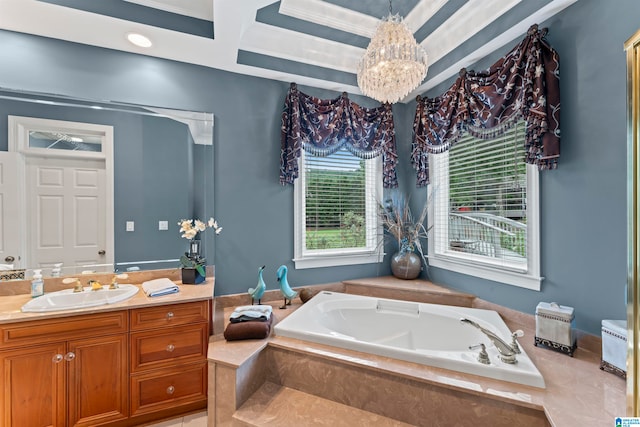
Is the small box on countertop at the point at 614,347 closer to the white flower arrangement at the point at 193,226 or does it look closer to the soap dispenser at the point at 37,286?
the white flower arrangement at the point at 193,226

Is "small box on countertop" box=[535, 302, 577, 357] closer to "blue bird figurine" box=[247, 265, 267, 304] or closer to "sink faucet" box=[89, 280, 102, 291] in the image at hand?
"blue bird figurine" box=[247, 265, 267, 304]

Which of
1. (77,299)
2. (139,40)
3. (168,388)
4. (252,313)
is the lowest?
(168,388)

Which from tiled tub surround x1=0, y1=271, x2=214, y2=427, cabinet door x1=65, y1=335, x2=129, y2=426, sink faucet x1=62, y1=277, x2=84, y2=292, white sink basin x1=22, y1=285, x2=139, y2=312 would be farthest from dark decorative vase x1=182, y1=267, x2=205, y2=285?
sink faucet x1=62, y1=277, x2=84, y2=292

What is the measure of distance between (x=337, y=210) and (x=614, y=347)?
2192mm

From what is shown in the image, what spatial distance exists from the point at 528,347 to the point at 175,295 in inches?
94.5

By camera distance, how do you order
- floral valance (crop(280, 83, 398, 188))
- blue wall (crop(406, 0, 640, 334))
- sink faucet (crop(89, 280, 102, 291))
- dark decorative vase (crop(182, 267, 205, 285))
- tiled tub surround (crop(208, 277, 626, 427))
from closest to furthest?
tiled tub surround (crop(208, 277, 626, 427)) < blue wall (crop(406, 0, 640, 334)) < sink faucet (crop(89, 280, 102, 291)) < dark decorative vase (crop(182, 267, 205, 285)) < floral valance (crop(280, 83, 398, 188))

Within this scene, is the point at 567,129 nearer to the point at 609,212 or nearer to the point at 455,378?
the point at 609,212

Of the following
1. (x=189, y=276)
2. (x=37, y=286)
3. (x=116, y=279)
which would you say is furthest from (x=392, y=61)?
(x=37, y=286)

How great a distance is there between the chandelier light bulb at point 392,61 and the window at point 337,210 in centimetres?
115

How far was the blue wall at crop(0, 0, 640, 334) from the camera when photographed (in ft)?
4.94

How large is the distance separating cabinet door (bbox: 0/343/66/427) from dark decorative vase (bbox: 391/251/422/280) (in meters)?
2.75

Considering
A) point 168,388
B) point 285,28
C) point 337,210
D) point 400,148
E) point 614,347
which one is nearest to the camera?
point 614,347

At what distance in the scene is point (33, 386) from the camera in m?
1.57

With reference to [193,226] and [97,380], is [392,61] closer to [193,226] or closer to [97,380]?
[193,226]
